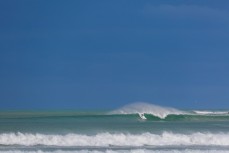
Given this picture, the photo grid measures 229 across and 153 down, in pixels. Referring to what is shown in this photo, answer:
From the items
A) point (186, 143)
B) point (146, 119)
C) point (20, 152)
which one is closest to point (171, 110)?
point (146, 119)

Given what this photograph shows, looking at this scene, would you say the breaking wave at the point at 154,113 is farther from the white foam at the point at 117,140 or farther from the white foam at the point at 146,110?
the white foam at the point at 117,140

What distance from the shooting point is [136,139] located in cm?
2481

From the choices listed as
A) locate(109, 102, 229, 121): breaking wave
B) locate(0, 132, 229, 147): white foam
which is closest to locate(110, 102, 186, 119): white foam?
locate(109, 102, 229, 121): breaking wave

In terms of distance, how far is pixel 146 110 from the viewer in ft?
136

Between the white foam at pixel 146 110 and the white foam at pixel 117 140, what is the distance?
44.9 feet

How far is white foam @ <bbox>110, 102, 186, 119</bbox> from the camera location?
40.7m

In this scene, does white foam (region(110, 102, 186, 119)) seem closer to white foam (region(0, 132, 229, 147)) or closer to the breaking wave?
the breaking wave

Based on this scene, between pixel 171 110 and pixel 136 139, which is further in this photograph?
pixel 171 110

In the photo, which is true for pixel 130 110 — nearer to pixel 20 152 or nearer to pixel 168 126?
pixel 168 126

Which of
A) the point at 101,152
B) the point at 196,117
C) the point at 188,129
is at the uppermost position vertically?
the point at 196,117

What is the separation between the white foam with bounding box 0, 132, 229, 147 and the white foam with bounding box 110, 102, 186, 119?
44.9ft

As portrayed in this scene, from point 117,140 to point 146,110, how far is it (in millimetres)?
16541

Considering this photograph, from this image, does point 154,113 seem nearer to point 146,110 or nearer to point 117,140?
point 146,110

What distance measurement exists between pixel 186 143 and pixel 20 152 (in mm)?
7648
